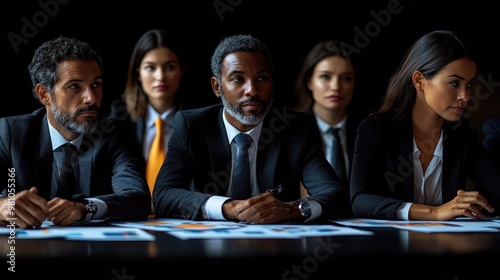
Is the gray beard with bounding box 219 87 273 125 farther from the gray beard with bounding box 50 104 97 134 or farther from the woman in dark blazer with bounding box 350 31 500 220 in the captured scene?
the gray beard with bounding box 50 104 97 134

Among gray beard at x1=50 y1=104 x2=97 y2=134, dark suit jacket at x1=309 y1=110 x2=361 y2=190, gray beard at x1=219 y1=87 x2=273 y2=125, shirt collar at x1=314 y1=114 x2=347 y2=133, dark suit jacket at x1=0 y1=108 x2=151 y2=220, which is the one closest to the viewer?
dark suit jacket at x1=0 y1=108 x2=151 y2=220

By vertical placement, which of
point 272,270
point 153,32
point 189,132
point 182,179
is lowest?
point 272,270

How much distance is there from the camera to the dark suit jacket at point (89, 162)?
300 centimetres

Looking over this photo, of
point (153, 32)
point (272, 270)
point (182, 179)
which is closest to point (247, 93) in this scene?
point (182, 179)

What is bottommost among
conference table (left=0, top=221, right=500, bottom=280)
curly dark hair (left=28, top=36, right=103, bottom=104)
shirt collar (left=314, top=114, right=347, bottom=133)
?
conference table (left=0, top=221, right=500, bottom=280)

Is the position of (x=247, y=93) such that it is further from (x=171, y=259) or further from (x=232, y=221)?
(x=171, y=259)

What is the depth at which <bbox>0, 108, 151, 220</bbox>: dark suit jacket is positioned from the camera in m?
3.00

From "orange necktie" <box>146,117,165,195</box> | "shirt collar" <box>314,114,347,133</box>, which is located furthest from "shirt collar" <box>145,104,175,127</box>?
"shirt collar" <box>314,114,347,133</box>

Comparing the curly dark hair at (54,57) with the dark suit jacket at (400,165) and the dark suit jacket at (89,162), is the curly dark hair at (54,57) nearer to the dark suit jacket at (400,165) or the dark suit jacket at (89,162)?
the dark suit jacket at (89,162)

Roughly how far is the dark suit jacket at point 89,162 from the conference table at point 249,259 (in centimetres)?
90

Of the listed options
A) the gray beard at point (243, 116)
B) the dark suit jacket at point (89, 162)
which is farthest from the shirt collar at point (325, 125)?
the dark suit jacket at point (89, 162)

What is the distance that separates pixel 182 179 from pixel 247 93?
0.52 meters

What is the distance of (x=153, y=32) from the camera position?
5078mm

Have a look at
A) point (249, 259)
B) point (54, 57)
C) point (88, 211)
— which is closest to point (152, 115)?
point (54, 57)
